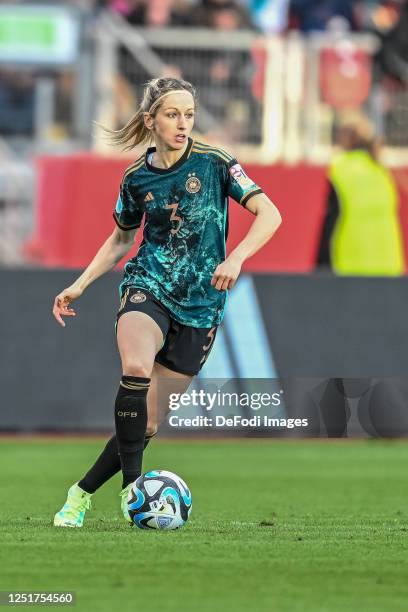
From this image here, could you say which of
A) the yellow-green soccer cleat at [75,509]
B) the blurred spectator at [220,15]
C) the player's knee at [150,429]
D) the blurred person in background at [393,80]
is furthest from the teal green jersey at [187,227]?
the blurred spectator at [220,15]

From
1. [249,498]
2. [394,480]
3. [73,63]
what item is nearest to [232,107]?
[73,63]

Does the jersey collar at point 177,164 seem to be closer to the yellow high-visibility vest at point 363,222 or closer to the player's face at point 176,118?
the player's face at point 176,118

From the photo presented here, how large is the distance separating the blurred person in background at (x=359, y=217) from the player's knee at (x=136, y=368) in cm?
859

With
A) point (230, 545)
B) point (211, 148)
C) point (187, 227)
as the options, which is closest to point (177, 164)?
point (211, 148)

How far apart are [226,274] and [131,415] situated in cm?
94

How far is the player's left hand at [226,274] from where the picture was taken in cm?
676

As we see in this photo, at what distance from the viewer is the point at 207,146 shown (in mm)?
7551

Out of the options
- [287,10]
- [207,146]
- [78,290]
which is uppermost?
[287,10]

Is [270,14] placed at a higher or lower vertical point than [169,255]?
higher

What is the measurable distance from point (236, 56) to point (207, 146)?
10389mm

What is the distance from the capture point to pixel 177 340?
7512mm

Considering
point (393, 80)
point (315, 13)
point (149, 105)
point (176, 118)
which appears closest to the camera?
point (176, 118)

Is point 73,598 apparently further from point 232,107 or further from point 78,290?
point 232,107

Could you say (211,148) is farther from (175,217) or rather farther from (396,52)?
(396,52)
